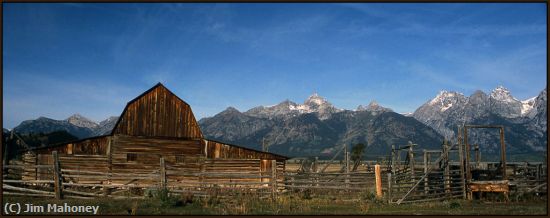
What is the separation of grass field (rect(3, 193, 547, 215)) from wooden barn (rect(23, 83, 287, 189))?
7.83 m

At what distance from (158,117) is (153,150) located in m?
2.31

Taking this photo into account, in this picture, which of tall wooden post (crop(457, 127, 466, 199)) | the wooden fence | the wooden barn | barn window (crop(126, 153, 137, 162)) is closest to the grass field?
the wooden fence

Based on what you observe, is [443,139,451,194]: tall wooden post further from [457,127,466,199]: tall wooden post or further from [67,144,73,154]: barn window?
[67,144,73,154]: barn window

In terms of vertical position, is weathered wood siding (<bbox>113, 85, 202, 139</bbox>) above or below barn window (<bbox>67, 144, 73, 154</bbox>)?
above

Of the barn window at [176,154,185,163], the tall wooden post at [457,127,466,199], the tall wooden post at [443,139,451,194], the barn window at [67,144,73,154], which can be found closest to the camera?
the tall wooden post at [457,127,466,199]

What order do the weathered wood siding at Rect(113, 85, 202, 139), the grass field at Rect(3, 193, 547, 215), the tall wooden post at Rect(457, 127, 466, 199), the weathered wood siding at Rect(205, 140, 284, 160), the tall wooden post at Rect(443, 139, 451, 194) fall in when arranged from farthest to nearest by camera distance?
the weathered wood siding at Rect(205, 140, 284, 160) → the weathered wood siding at Rect(113, 85, 202, 139) → the tall wooden post at Rect(443, 139, 451, 194) → the tall wooden post at Rect(457, 127, 466, 199) → the grass field at Rect(3, 193, 547, 215)

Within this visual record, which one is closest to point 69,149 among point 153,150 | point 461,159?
point 153,150

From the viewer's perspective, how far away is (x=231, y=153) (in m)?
30.6

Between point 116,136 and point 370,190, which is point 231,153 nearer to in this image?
point 116,136

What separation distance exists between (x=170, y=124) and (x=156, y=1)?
18379 millimetres

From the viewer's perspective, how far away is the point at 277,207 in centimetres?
1755

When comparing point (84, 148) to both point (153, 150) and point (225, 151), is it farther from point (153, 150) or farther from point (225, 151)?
point (225, 151)

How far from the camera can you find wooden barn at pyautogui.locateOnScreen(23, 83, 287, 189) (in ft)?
91.3

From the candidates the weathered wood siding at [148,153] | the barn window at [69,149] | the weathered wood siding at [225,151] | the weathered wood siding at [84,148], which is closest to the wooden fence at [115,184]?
the barn window at [69,149]
